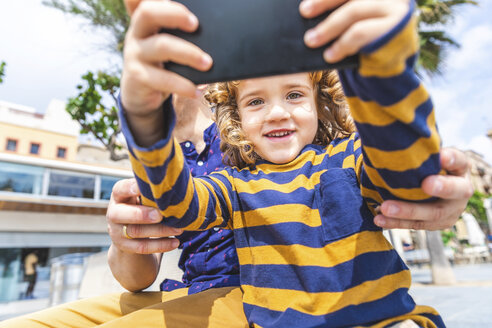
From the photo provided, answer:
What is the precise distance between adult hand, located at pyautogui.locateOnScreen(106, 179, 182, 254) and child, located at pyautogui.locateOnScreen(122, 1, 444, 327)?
52 millimetres

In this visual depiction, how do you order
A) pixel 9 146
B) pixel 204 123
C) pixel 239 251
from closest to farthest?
pixel 239 251
pixel 204 123
pixel 9 146

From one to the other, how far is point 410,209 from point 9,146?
26093 millimetres

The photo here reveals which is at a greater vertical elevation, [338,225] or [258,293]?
[338,225]

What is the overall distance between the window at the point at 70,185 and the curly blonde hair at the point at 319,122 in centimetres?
1521

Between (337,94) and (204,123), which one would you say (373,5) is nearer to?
(337,94)

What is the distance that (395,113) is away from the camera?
576 millimetres

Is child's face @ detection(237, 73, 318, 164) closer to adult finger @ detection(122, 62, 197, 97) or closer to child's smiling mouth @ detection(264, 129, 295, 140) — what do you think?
child's smiling mouth @ detection(264, 129, 295, 140)

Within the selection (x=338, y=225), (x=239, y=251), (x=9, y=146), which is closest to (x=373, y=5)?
(x=338, y=225)

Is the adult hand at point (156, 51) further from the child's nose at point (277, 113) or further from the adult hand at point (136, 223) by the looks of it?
the child's nose at point (277, 113)

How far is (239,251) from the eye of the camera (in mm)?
1053

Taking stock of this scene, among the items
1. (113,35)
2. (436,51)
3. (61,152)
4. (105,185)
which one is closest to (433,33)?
(436,51)

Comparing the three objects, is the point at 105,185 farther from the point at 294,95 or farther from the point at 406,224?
the point at 406,224

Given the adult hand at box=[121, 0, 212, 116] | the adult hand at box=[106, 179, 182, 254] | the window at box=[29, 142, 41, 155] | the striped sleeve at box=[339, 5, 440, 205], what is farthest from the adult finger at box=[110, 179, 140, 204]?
the window at box=[29, 142, 41, 155]

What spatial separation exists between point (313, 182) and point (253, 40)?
567 millimetres
